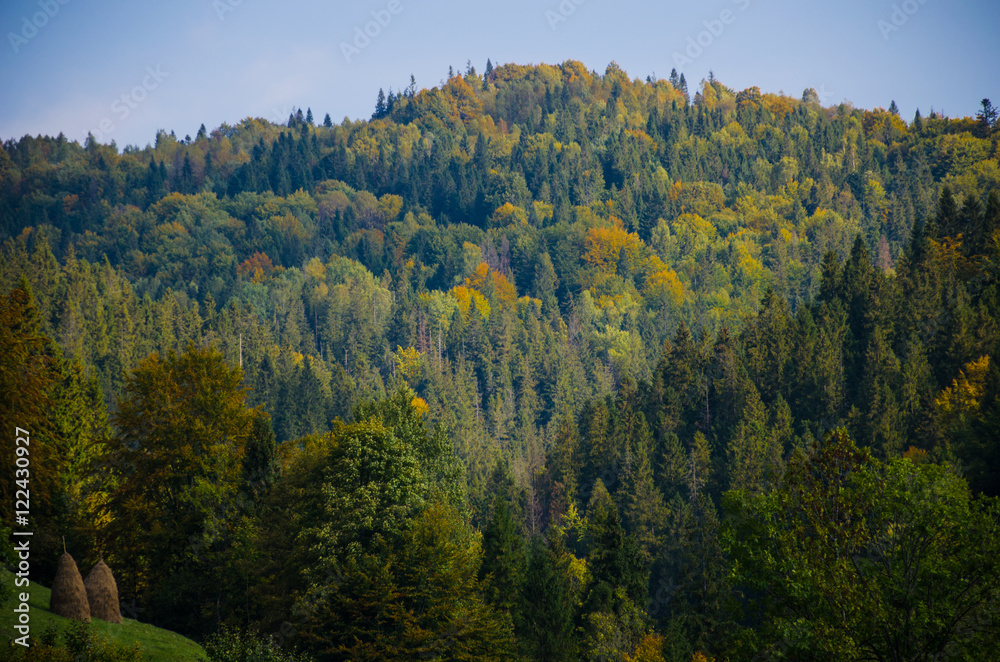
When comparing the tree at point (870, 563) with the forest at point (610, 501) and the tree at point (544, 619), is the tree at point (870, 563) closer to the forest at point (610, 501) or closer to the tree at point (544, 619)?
the forest at point (610, 501)

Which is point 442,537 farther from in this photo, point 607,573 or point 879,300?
point 879,300

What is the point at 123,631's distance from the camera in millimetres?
30703

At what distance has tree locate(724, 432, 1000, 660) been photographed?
23.2 m

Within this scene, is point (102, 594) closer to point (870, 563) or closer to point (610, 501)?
point (870, 563)

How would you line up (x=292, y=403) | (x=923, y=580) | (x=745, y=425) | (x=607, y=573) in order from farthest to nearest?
(x=292, y=403) → (x=745, y=425) → (x=607, y=573) → (x=923, y=580)

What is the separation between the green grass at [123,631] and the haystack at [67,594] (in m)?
0.34

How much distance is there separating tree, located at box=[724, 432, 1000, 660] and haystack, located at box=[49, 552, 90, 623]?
20.4m

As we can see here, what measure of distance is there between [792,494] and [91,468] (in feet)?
96.8

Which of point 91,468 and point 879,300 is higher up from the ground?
point 879,300

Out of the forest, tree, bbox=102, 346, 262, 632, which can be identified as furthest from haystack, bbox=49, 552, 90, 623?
Answer: tree, bbox=102, 346, 262, 632

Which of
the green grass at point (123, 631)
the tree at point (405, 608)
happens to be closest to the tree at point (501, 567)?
the tree at point (405, 608)

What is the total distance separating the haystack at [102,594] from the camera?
30797mm

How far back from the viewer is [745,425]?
262 feet

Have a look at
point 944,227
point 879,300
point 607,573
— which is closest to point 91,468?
point 607,573
